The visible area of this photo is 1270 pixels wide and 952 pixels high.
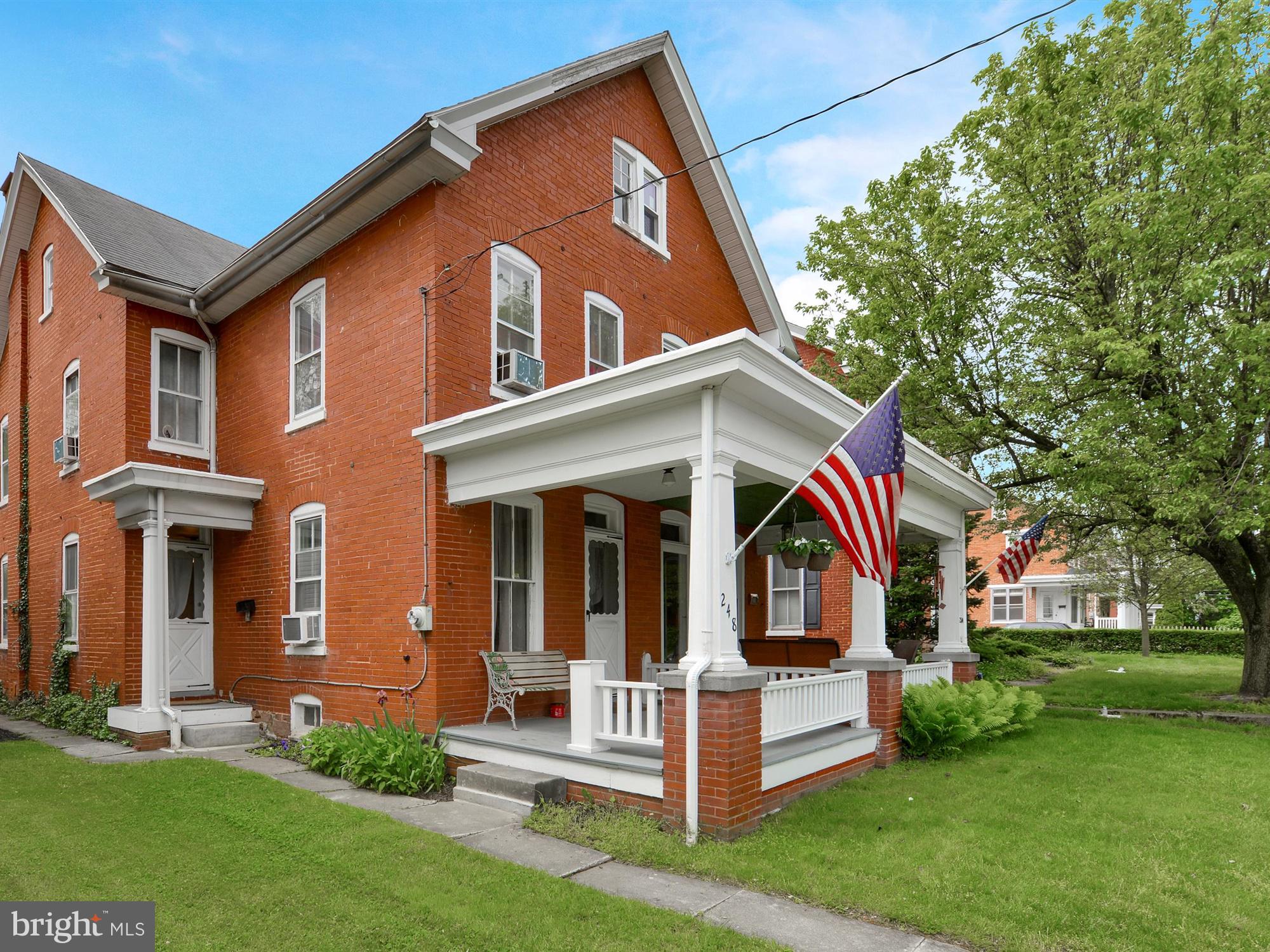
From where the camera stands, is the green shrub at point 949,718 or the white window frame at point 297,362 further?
the white window frame at point 297,362

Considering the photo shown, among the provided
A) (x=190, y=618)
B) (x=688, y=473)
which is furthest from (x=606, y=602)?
(x=190, y=618)

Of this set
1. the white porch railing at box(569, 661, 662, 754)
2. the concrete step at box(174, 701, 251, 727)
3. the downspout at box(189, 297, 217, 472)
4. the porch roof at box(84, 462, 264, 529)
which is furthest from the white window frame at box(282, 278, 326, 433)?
the white porch railing at box(569, 661, 662, 754)

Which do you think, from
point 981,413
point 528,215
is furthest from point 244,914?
point 981,413

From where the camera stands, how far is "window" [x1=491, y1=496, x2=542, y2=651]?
9102 mm

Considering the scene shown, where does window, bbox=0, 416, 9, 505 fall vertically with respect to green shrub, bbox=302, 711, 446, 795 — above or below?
above

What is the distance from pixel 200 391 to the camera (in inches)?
481

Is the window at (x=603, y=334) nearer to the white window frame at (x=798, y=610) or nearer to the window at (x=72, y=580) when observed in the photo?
the white window frame at (x=798, y=610)

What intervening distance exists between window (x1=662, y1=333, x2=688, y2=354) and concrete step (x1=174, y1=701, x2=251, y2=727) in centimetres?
751

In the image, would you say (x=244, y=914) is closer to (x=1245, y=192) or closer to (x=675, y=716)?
(x=675, y=716)

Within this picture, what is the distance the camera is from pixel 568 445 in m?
7.54

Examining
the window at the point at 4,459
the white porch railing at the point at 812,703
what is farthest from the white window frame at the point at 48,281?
the white porch railing at the point at 812,703

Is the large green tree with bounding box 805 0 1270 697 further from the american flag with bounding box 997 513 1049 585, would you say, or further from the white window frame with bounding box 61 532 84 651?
the white window frame with bounding box 61 532 84 651

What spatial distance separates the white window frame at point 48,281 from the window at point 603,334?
388 inches

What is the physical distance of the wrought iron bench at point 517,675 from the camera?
27.7ft
